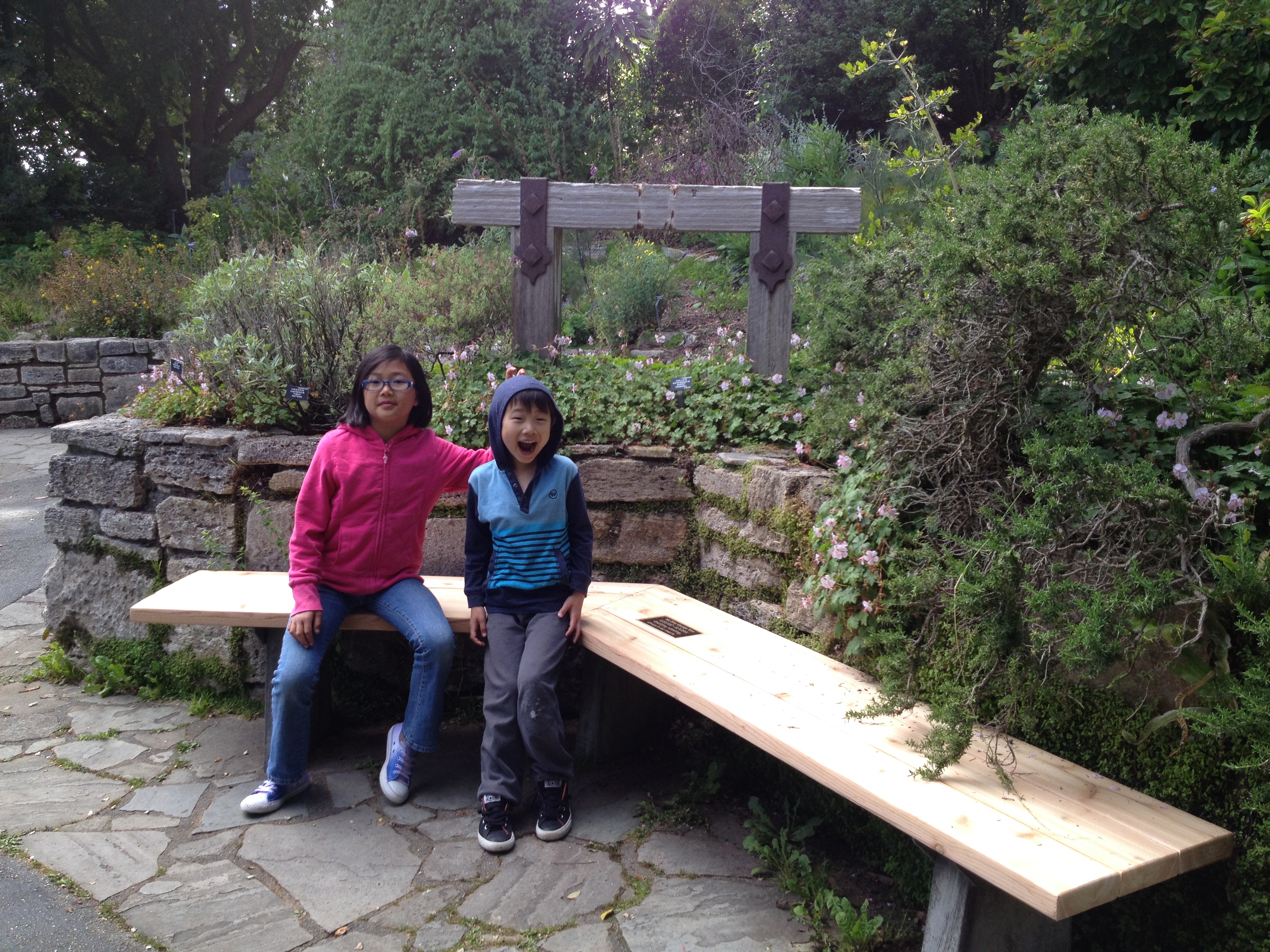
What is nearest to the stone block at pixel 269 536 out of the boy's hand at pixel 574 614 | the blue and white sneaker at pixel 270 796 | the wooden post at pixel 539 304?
the blue and white sneaker at pixel 270 796

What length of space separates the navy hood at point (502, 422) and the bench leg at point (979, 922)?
162 cm

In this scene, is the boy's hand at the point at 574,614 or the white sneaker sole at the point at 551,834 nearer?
the white sneaker sole at the point at 551,834

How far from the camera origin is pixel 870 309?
317cm

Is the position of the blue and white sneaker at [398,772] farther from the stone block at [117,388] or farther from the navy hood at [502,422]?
the stone block at [117,388]

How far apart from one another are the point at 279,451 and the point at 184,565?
66 centimetres

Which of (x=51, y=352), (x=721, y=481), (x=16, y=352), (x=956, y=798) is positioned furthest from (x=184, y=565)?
(x=16, y=352)

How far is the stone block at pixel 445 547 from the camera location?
12.1 feet

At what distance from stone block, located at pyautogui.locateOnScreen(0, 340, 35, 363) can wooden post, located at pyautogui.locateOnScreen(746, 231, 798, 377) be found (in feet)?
25.5

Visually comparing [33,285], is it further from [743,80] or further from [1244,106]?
[1244,106]

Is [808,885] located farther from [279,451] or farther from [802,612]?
[279,451]

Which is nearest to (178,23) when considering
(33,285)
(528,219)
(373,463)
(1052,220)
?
(33,285)

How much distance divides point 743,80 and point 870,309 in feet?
30.7

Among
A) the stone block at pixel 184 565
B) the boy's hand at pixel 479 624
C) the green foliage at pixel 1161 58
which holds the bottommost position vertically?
the stone block at pixel 184 565

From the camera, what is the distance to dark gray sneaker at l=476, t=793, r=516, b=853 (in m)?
2.66
